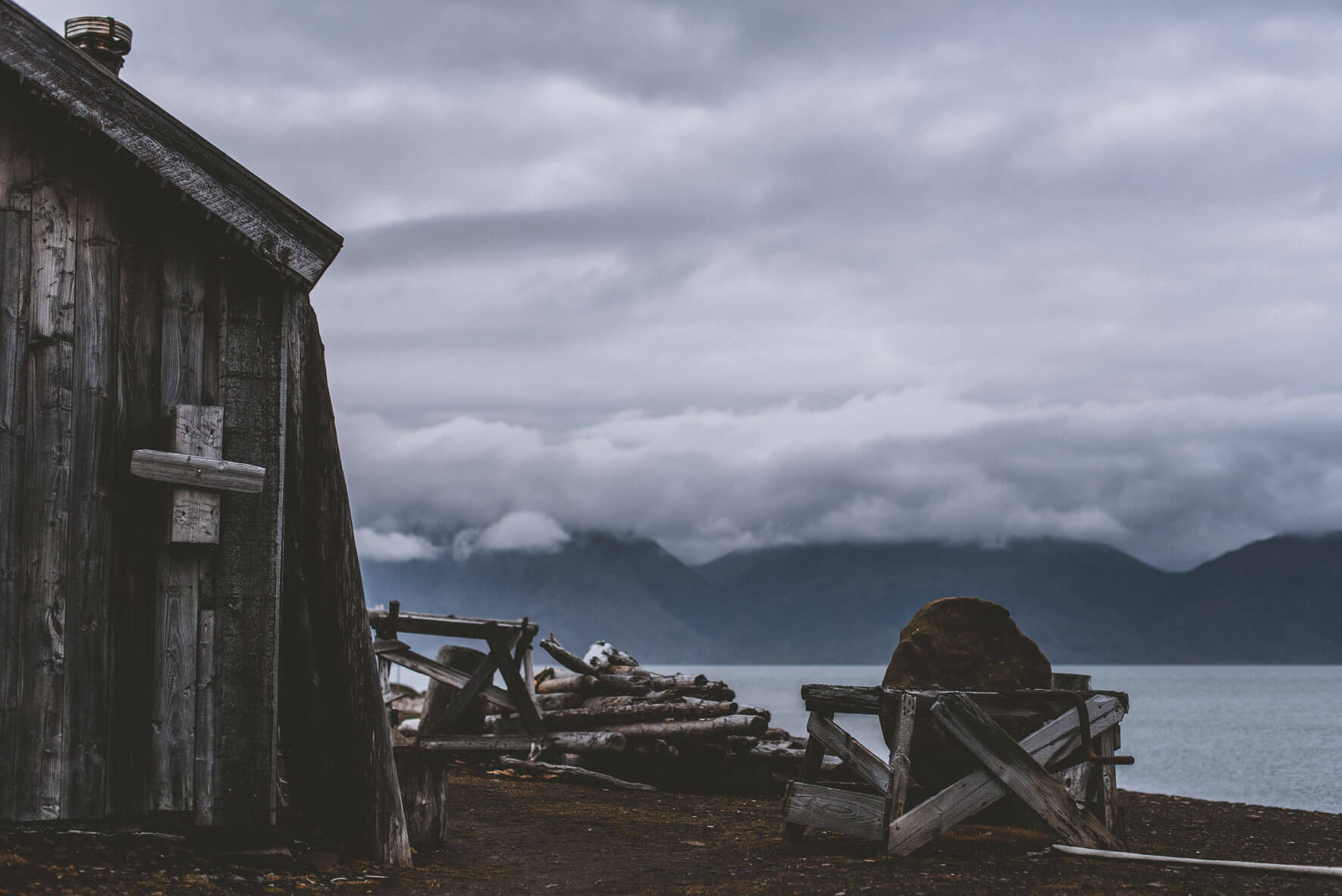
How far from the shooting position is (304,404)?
7.82 metres

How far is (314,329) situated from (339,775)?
305cm

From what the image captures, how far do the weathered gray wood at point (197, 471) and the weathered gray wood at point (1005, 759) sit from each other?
5.01 metres

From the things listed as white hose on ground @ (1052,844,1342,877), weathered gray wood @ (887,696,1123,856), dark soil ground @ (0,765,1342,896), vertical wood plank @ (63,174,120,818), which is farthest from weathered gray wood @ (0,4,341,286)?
white hose on ground @ (1052,844,1342,877)

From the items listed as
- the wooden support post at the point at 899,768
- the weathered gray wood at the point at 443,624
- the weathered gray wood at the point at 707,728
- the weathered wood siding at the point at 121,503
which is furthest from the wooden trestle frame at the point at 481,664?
the weathered wood siding at the point at 121,503

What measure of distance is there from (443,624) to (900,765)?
9.15 m

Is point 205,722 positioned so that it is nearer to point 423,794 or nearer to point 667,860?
point 423,794

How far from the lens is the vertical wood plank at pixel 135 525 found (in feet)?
22.5

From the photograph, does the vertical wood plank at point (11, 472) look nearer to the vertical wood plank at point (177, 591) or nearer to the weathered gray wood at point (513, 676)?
the vertical wood plank at point (177, 591)

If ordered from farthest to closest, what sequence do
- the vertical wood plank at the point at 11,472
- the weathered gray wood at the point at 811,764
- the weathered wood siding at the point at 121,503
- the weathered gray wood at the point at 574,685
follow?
1. the weathered gray wood at the point at 574,685
2. the weathered gray wood at the point at 811,764
3. the weathered wood siding at the point at 121,503
4. the vertical wood plank at the point at 11,472

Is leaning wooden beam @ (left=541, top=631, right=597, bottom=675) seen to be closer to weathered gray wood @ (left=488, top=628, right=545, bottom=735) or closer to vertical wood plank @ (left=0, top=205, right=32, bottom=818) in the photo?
weathered gray wood @ (left=488, top=628, right=545, bottom=735)

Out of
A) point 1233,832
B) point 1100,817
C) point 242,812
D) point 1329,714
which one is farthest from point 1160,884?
point 1329,714

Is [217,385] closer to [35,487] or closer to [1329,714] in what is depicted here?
[35,487]

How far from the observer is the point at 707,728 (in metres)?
14.9

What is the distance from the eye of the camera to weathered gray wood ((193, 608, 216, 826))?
7055mm
